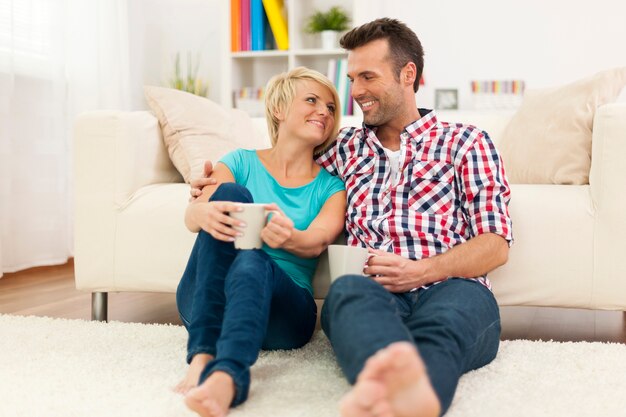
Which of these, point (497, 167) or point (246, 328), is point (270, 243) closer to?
point (246, 328)

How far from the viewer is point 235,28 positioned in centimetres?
380

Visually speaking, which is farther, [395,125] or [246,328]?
[395,125]

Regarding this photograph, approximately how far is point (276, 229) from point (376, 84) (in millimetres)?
522

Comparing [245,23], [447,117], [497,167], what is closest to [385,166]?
[497,167]

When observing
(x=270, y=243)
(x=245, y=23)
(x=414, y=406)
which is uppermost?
(x=245, y=23)

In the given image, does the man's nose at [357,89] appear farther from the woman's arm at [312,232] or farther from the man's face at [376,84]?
the woman's arm at [312,232]

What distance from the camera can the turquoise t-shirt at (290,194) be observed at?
167 cm

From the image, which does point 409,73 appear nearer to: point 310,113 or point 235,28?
point 310,113

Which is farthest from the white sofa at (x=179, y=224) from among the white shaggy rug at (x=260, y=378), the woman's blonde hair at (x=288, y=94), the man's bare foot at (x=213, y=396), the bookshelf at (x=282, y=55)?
the bookshelf at (x=282, y=55)

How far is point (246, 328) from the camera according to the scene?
1271 mm

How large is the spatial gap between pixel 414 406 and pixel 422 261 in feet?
1.95

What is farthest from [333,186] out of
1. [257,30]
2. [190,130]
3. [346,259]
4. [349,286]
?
[257,30]

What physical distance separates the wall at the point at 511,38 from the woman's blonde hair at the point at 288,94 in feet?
6.12

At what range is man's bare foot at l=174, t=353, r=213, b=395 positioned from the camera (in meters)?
1.36
